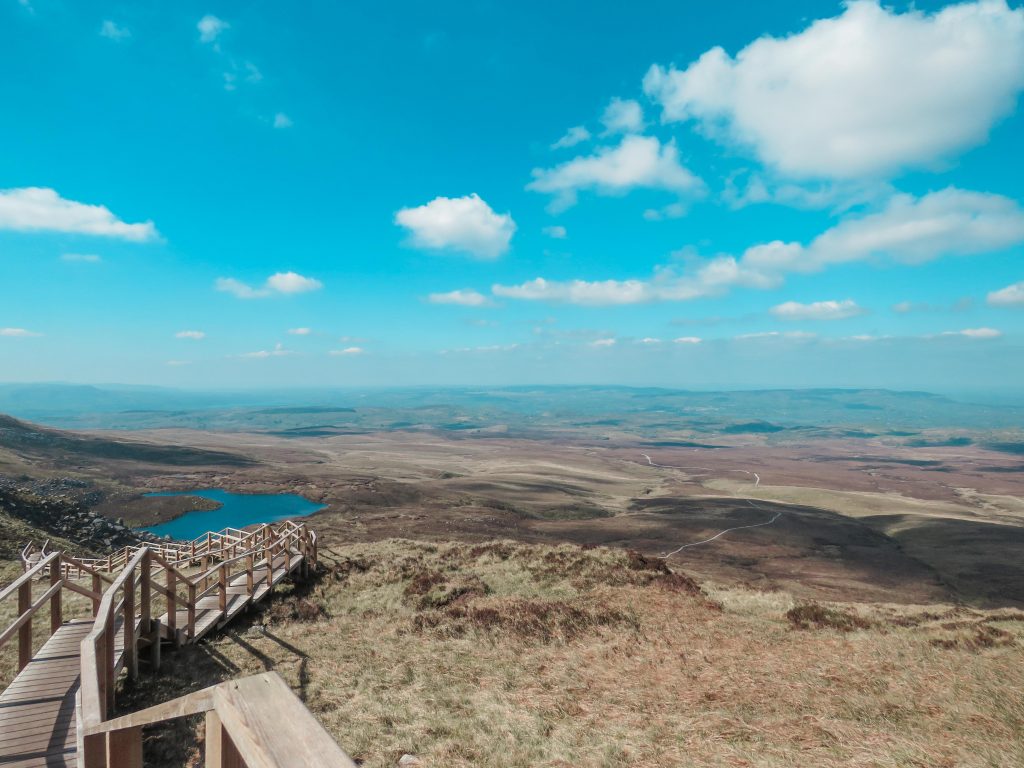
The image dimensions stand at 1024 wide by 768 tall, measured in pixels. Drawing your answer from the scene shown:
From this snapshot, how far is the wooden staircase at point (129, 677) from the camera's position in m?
2.79

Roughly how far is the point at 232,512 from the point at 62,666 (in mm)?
89868

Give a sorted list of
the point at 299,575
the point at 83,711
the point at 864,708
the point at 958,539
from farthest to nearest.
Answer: the point at 958,539 → the point at 299,575 → the point at 864,708 → the point at 83,711

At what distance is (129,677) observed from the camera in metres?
12.4

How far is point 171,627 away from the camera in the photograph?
14242 mm

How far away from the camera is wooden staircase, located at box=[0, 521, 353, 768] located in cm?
279

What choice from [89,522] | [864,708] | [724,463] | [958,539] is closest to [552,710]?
[864,708]

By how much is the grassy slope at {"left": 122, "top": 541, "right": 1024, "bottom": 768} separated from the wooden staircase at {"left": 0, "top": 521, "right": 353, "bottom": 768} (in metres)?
1.09

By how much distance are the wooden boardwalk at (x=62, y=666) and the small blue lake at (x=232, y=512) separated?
6729 cm

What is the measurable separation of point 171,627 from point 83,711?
1164 cm

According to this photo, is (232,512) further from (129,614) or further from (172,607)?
(129,614)

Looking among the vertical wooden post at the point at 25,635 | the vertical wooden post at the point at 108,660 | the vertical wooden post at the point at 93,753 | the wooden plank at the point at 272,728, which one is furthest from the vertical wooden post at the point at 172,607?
the wooden plank at the point at 272,728

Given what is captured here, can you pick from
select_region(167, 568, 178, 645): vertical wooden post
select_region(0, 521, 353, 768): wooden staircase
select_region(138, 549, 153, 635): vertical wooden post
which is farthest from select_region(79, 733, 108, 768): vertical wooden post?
select_region(167, 568, 178, 645): vertical wooden post

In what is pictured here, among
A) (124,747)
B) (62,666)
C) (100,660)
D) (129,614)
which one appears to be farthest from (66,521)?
(124,747)

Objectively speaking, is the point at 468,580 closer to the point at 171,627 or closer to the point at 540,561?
the point at 540,561
